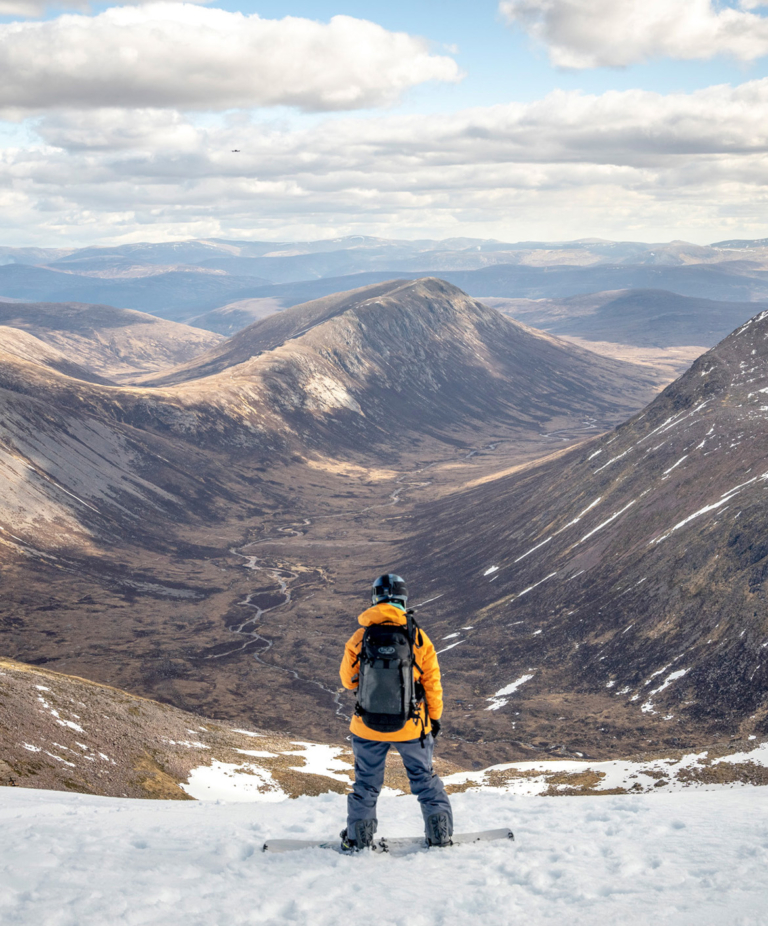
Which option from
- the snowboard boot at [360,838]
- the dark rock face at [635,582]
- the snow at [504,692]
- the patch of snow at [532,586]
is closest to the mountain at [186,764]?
the dark rock face at [635,582]

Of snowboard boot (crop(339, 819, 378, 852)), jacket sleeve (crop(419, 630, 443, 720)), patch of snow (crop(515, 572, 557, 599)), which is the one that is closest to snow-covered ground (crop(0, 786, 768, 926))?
snowboard boot (crop(339, 819, 378, 852))

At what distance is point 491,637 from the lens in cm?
11081

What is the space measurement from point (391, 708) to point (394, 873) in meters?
3.17

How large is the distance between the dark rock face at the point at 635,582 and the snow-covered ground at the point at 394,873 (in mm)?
55852

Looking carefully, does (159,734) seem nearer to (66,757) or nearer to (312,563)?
(66,757)

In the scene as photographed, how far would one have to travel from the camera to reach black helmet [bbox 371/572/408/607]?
53.9 ft

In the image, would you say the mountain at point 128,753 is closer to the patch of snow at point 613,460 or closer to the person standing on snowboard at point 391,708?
the person standing on snowboard at point 391,708

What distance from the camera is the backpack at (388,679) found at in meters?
15.9

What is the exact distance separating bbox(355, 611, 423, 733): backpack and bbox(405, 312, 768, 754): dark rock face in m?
59.9

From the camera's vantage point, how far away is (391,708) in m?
15.9

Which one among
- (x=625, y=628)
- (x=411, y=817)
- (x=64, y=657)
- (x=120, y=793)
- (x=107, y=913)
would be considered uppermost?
(x=107, y=913)

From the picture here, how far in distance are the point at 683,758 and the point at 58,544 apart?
149 meters

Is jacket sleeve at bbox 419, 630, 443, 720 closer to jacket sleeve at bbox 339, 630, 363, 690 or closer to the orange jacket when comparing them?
the orange jacket

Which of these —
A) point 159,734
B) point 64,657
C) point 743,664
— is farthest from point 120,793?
point 64,657
